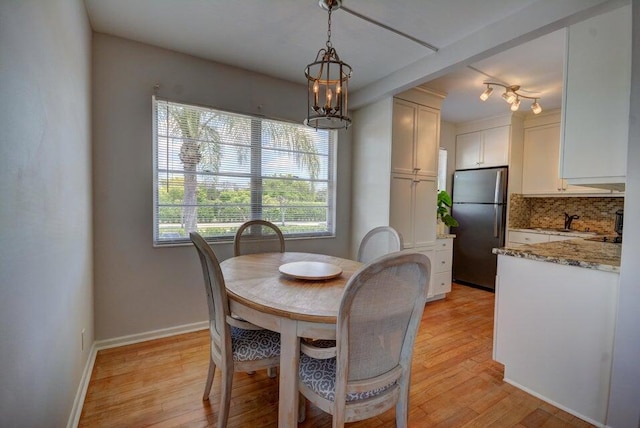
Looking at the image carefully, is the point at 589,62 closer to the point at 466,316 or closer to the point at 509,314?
the point at 509,314

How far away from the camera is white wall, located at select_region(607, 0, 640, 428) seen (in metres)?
1.45

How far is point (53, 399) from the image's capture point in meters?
1.21

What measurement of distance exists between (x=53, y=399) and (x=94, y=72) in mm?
2254

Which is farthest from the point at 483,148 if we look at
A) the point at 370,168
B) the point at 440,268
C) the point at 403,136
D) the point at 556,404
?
the point at 556,404

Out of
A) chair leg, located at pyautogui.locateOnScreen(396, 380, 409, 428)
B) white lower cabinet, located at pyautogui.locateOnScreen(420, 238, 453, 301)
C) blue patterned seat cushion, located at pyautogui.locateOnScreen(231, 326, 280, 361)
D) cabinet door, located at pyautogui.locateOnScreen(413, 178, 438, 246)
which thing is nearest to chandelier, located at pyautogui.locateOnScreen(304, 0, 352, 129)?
blue patterned seat cushion, located at pyautogui.locateOnScreen(231, 326, 280, 361)

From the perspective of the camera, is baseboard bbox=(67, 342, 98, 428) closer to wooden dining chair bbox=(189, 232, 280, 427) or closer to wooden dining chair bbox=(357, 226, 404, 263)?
wooden dining chair bbox=(189, 232, 280, 427)

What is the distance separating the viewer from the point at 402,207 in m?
3.34

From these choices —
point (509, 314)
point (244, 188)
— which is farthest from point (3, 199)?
point (509, 314)

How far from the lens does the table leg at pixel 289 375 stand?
123cm

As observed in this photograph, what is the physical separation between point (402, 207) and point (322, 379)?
243cm

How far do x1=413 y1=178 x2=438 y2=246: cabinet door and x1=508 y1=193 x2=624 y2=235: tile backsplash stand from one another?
1456 millimetres

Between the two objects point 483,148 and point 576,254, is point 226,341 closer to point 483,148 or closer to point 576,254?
point 576,254

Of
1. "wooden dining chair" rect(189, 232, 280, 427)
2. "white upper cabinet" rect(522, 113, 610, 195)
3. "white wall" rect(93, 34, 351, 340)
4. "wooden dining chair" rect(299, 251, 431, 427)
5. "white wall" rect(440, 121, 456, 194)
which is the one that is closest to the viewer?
"wooden dining chair" rect(299, 251, 431, 427)

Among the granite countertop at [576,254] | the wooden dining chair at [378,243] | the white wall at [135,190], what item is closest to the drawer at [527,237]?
the granite countertop at [576,254]
